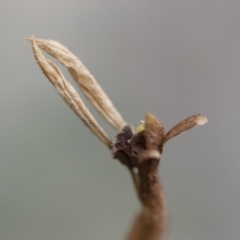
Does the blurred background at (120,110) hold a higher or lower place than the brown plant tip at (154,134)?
higher

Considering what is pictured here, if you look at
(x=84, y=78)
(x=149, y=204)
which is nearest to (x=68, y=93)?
(x=84, y=78)

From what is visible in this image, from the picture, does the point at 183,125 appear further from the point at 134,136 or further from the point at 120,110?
the point at 120,110

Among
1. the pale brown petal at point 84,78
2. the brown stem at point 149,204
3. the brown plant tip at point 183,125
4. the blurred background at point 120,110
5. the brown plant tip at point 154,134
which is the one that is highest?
the blurred background at point 120,110

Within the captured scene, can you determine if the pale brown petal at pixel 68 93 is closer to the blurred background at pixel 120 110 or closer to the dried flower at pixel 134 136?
the dried flower at pixel 134 136

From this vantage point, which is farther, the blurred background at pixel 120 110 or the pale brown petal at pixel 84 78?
the blurred background at pixel 120 110

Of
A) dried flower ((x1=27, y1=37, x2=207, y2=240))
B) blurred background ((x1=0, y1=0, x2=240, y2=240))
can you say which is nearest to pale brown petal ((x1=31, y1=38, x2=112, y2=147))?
dried flower ((x1=27, y1=37, x2=207, y2=240))

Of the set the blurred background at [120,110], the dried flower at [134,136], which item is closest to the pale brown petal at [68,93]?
the dried flower at [134,136]
